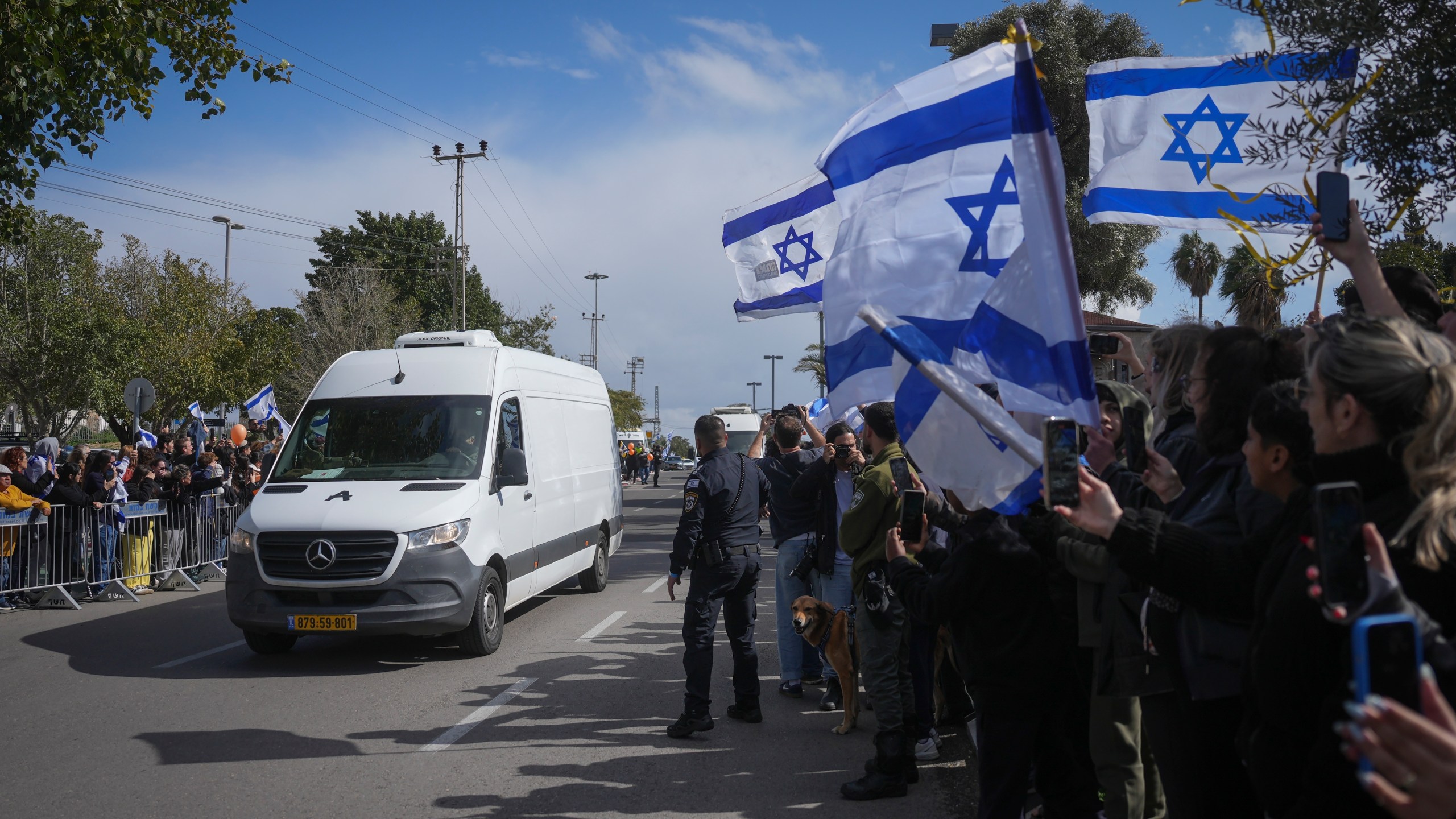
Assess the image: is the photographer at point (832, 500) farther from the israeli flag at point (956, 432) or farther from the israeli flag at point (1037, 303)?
the israeli flag at point (1037, 303)

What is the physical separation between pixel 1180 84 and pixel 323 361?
39.9 m

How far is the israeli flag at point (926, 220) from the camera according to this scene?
4227 millimetres

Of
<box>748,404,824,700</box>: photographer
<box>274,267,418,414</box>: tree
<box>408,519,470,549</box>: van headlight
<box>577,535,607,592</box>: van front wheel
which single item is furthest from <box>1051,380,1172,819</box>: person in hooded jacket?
<box>274,267,418,414</box>: tree

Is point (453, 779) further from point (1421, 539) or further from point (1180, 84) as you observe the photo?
point (1180, 84)

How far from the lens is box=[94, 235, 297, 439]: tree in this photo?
3223 centimetres

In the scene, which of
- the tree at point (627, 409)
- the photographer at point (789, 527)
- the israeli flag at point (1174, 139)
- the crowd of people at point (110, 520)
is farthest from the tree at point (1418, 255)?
the tree at point (627, 409)

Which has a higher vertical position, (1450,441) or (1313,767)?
(1450,441)

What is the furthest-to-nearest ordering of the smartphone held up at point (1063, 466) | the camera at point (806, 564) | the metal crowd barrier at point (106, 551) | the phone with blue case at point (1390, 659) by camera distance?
the metal crowd barrier at point (106, 551) → the camera at point (806, 564) → the smartphone held up at point (1063, 466) → the phone with blue case at point (1390, 659)

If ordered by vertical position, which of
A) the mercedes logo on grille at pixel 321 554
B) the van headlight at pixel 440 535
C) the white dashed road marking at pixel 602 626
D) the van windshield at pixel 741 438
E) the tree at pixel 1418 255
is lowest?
the white dashed road marking at pixel 602 626

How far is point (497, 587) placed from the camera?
8914 millimetres

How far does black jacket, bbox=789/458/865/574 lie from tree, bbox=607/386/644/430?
255 ft

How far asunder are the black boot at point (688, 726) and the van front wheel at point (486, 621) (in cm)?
276

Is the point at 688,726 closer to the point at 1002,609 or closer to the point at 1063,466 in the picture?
the point at 1002,609

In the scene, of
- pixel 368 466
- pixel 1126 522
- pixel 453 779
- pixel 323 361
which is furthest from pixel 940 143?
pixel 323 361
